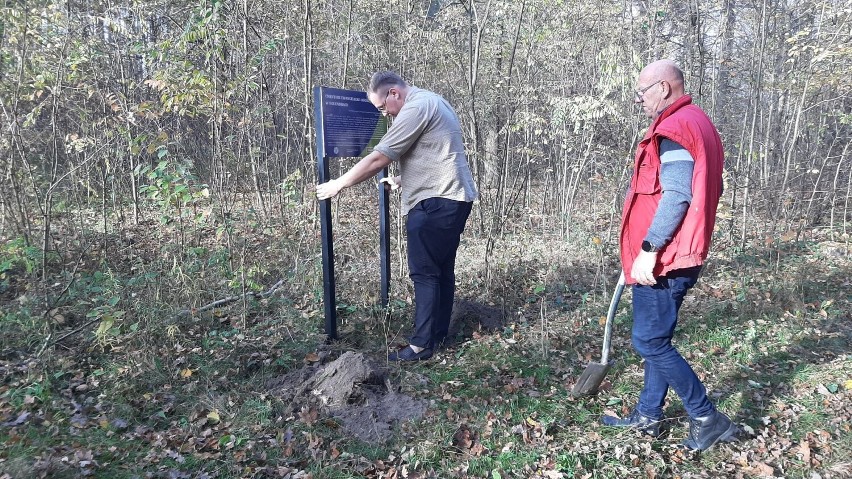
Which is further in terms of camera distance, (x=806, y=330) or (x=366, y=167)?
(x=806, y=330)

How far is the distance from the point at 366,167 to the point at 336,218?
11.3 ft

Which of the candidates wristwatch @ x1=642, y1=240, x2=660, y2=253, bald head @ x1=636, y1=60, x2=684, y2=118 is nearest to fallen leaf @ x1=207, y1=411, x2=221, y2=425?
wristwatch @ x1=642, y1=240, x2=660, y2=253

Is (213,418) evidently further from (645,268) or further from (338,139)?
(645,268)

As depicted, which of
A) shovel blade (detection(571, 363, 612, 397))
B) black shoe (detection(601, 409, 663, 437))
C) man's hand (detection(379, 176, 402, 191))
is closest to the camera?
black shoe (detection(601, 409, 663, 437))

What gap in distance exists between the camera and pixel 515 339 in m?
4.49

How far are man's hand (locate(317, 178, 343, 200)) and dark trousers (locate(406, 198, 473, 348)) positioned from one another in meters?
0.63

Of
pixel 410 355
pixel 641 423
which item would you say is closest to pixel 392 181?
pixel 410 355

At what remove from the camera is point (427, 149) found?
3818 mm

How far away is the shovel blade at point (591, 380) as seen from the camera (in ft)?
11.5

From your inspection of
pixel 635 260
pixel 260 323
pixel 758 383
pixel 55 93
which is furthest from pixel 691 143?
pixel 55 93

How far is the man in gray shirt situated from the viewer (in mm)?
3680

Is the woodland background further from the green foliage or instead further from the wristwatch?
the wristwatch

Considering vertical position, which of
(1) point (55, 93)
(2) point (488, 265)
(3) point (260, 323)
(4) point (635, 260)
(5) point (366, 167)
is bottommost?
(3) point (260, 323)

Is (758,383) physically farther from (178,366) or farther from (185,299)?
(185,299)
